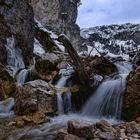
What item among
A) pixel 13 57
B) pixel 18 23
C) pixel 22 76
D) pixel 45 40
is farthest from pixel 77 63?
pixel 45 40

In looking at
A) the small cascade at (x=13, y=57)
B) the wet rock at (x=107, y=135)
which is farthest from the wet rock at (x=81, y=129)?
the small cascade at (x=13, y=57)

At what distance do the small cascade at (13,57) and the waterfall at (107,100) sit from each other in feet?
28.4

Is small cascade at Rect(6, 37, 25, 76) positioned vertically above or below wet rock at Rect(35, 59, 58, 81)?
above

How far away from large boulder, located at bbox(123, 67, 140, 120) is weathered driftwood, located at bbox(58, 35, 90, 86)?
2147 mm

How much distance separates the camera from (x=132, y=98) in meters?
12.3

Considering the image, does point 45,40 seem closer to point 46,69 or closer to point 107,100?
point 46,69

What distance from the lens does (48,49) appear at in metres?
34.8

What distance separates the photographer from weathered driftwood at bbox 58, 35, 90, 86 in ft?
42.7

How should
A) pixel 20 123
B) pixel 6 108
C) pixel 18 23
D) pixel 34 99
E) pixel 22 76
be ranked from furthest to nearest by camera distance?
1. pixel 18 23
2. pixel 22 76
3. pixel 6 108
4. pixel 34 99
5. pixel 20 123

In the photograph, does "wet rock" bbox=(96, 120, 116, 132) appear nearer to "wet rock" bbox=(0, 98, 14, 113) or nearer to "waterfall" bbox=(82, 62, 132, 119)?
"waterfall" bbox=(82, 62, 132, 119)

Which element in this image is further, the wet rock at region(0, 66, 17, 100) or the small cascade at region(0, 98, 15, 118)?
the wet rock at region(0, 66, 17, 100)

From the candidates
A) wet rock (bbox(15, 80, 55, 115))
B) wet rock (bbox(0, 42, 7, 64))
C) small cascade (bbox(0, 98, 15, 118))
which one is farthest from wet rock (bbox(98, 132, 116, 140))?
wet rock (bbox(0, 42, 7, 64))

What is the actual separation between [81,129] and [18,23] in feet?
58.8

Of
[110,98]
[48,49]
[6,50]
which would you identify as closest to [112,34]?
[48,49]
